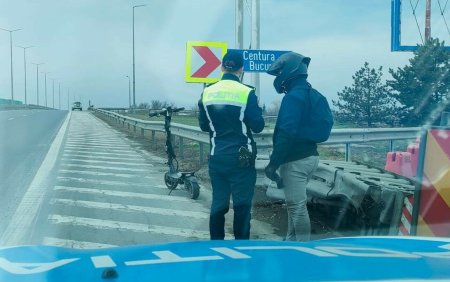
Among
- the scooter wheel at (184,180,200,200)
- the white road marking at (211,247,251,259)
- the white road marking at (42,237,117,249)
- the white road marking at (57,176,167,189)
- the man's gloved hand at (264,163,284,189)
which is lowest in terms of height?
the white road marking at (42,237,117,249)

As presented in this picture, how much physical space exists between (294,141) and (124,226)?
2684 mm

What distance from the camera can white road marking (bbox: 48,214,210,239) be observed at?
636cm

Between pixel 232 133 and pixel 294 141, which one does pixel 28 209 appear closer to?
pixel 232 133

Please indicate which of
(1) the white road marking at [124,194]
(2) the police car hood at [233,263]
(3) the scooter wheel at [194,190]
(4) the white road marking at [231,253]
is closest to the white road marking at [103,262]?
(2) the police car hood at [233,263]

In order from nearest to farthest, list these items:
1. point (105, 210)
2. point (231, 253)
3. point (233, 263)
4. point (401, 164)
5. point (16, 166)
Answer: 1. point (233, 263)
2. point (231, 253)
3. point (105, 210)
4. point (401, 164)
5. point (16, 166)

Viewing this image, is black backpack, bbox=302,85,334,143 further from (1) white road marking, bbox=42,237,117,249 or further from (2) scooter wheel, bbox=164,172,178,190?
(2) scooter wheel, bbox=164,172,178,190

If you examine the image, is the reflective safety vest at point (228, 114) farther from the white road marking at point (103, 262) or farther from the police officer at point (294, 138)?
the white road marking at point (103, 262)

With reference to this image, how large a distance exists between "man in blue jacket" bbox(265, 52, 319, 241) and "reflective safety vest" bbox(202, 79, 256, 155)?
0.92 feet

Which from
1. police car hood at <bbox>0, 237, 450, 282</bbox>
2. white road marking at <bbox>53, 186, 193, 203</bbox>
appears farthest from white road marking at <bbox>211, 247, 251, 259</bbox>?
white road marking at <bbox>53, 186, 193, 203</bbox>

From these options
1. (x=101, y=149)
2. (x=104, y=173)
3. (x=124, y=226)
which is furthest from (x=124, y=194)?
(x=101, y=149)

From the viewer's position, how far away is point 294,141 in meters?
4.91

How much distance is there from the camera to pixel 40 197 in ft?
27.7

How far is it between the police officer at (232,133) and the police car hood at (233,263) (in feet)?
6.71

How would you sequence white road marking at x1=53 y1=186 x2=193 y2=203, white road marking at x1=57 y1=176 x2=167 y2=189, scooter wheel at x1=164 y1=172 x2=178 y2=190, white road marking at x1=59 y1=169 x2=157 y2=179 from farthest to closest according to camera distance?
white road marking at x1=59 y1=169 x2=157 y2=179
white road marking at x1=57 y1=176 x2=167 y2=189
scooter wheel at x1=164 y1=172 x2=178 y2=190
white road marking at x1=53 y1=186 x2=193 y2=203
